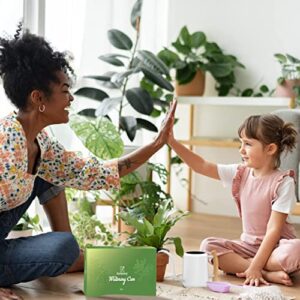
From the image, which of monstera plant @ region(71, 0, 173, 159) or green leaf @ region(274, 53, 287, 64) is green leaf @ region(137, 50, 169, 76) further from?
green leaf @ region(274, 53, 287, 64)

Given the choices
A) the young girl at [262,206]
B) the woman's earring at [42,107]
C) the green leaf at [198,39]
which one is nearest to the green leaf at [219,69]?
the green leaf at [198,39]

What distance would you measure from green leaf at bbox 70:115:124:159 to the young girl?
660mm

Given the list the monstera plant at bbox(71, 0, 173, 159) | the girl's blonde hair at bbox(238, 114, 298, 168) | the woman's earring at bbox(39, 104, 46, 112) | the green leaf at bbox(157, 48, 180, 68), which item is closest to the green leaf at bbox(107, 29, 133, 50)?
the monstera plant at bbox(71, 0, 173, 159)

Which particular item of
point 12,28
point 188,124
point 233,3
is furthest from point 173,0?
point 12,28

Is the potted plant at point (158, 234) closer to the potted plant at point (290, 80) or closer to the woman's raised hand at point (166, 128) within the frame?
the woman's raised hand at point (166, 128)

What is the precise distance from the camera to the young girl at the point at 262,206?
2.79 m

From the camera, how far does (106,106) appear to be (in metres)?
3.83

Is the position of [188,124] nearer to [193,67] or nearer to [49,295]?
[193,67]

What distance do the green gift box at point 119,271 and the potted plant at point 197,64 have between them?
2309mm

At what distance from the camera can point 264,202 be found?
2.88m

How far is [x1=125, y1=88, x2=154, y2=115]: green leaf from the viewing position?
385cm

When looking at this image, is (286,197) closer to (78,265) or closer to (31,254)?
(78,265)

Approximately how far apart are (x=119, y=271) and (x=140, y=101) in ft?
5.28

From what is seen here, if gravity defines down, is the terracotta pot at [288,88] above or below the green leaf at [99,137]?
above
